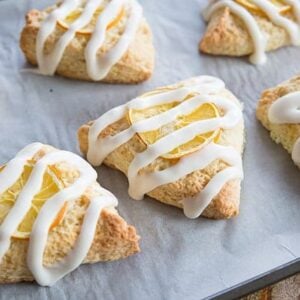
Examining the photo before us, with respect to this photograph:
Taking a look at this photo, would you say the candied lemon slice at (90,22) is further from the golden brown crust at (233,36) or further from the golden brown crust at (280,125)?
→ the golden brown crust at (280,125)

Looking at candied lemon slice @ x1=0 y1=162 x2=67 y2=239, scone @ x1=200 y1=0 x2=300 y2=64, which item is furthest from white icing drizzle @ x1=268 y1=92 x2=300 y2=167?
candied lemon slice @ x1=0 y1=162 x2=67 y2=239

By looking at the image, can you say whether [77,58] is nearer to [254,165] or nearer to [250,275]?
[254,165]

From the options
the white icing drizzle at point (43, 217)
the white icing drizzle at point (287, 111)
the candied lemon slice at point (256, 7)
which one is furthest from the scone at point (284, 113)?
the white icing drizzle at point (43, 217)

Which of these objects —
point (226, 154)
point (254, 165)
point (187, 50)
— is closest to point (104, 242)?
point (226, 154)

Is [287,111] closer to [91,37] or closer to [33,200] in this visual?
[91,37]

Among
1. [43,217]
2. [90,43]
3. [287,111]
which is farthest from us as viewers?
[90,43]

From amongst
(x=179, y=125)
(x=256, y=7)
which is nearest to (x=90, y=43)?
(x=179, y=125)

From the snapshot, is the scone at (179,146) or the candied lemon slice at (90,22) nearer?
the scone at (179,146)
